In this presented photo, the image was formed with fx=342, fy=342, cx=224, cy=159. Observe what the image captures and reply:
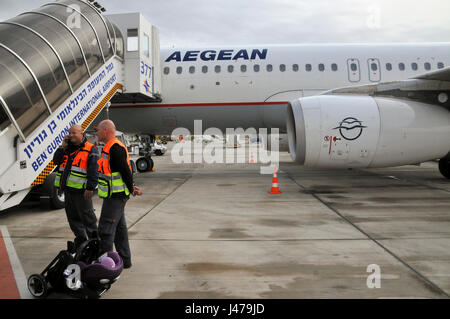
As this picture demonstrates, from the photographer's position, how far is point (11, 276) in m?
3.62

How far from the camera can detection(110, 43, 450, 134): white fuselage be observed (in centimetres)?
1062

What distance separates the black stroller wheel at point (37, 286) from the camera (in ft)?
10.2

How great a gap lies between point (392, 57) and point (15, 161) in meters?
10.6

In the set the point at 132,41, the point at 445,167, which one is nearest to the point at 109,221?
the point at 132,41

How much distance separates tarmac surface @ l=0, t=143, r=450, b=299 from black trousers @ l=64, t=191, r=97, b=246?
0.51 m

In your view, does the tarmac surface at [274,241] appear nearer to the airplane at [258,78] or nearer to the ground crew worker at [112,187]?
the ground crew worker at [112,187]

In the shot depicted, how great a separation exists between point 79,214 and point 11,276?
35.7 inches

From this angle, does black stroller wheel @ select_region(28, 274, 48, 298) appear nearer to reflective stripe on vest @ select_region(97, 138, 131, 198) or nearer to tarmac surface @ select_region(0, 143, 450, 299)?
tarmac surface @ select_region(0, 143, 450, 299)

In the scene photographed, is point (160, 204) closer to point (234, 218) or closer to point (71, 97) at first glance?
point (234, 218)

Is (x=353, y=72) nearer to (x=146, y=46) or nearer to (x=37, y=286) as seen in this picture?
(x=146, y=46)

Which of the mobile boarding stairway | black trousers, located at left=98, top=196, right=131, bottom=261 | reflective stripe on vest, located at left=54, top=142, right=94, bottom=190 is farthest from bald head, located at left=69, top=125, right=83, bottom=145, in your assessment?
the mobile boarding stairway

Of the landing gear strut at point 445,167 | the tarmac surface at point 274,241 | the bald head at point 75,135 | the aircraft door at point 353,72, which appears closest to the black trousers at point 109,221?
the tarmac surface at point 274,241

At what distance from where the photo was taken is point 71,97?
713 cm
